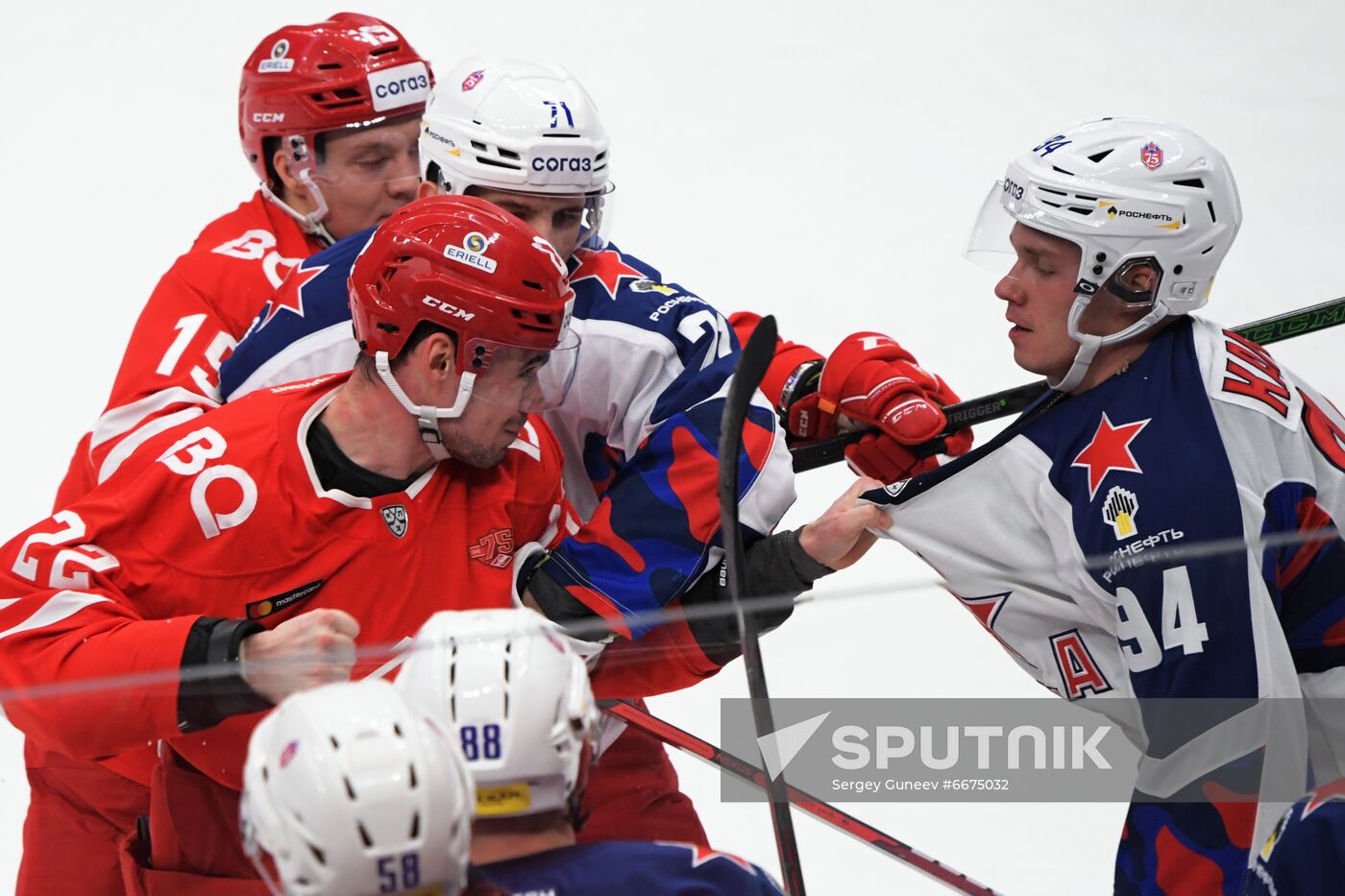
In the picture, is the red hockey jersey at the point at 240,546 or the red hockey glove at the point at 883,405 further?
the red hockey glove at the point at 883,405

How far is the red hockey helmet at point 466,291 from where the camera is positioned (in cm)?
186

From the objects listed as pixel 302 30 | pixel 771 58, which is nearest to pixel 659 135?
pixel 771 58

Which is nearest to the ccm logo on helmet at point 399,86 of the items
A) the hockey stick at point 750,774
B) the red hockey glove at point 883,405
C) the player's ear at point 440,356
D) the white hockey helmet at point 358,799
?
the red hockey glove at point 883,405

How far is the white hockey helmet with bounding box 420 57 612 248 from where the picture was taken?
7.22ft

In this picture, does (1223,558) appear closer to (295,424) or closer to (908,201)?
(295,424)

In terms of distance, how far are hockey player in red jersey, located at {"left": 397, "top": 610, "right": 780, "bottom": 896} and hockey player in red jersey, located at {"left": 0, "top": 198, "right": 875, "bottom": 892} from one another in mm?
414

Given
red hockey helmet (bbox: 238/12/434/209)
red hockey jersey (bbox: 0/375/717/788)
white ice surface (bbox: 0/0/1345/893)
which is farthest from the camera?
white ice surface (bbox: 0/0/1345/893)

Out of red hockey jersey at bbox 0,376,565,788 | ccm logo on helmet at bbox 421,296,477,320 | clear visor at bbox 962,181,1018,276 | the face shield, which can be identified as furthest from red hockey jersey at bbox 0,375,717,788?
the face shield

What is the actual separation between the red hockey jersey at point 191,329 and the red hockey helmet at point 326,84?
0.15 metres

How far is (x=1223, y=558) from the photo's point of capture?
156 centimetres

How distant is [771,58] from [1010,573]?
3.66 meters

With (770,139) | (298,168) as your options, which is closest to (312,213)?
(298,168)

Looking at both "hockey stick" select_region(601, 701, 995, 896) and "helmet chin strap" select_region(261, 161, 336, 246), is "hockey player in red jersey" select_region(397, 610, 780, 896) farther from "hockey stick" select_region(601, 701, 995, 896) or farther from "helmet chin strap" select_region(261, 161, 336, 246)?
"helmet chin strap" select_region(261, 161, 336, 246)

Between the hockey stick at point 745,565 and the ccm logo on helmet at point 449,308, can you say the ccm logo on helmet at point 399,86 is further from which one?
the hockey stick at point 745,565
